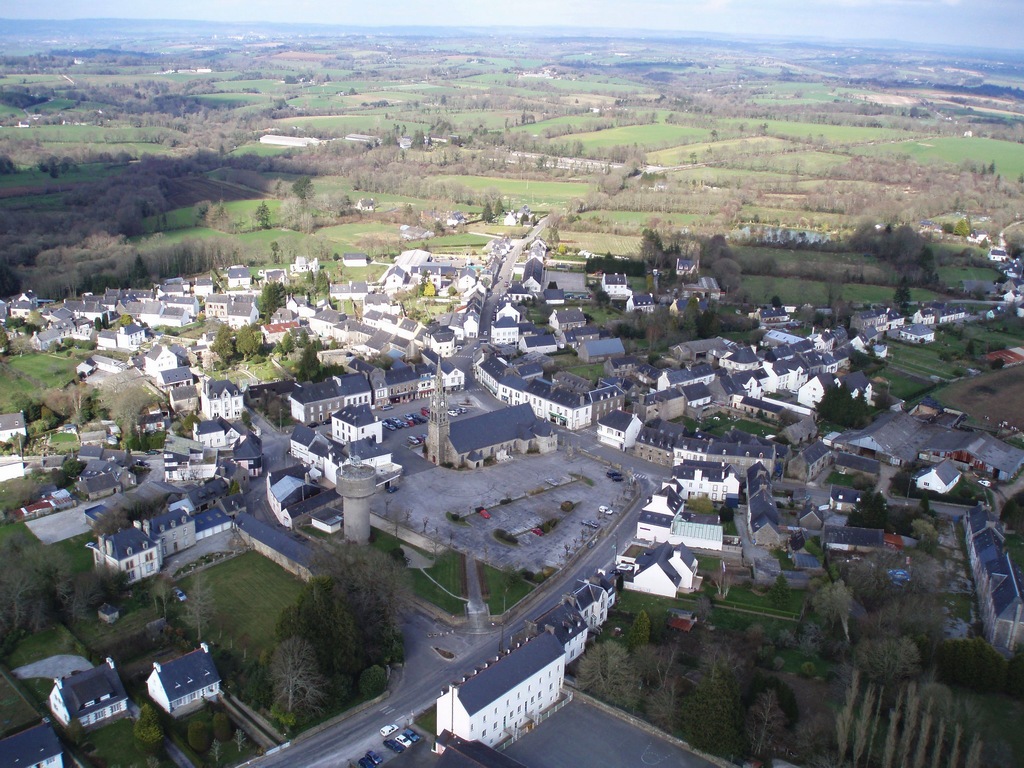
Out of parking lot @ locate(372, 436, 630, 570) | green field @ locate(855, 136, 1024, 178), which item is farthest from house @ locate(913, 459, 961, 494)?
green field @ locate(855, 136, 1024, 178)

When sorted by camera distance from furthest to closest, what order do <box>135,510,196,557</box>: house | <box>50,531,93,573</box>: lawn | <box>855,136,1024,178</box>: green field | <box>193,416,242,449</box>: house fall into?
<box>855,136,1024,178</box>: green field
<box>193,416,242,449</box>: house
<box>135,510,196,557</box>: house
<box>50,531,93,573</box>: lawn

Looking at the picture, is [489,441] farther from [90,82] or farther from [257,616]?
[90,82]

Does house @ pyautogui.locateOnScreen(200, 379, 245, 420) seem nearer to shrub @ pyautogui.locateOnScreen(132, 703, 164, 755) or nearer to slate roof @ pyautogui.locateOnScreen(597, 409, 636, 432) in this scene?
slate roof @ pyautogui.locateOnScreen(597, 409, 636, 432)

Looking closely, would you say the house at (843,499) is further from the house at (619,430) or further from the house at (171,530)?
the house at (171,530)

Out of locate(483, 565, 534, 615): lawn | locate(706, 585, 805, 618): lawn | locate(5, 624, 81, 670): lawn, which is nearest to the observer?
locate(5, 624, 81, 670): lawn

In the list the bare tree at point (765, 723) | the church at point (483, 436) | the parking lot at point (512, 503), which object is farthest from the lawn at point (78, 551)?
the bare tree at point (765, 723)

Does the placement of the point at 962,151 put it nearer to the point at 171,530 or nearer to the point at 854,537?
the point at 854,537
